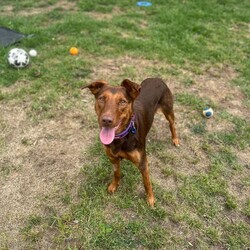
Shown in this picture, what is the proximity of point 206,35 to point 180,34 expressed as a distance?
0.68 metres

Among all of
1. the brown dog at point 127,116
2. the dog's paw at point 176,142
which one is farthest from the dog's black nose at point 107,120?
the dog's paw at point 176,142

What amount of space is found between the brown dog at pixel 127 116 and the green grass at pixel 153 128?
38 cm

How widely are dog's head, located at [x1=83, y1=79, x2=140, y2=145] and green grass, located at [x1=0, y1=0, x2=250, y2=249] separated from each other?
3.84ft

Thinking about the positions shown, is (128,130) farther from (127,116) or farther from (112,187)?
(112,187)

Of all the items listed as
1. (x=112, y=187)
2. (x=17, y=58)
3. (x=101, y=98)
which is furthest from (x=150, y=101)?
(x=17, y=58)

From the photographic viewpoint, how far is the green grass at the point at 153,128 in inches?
146

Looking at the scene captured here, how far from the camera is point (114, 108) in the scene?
→ 121 inches

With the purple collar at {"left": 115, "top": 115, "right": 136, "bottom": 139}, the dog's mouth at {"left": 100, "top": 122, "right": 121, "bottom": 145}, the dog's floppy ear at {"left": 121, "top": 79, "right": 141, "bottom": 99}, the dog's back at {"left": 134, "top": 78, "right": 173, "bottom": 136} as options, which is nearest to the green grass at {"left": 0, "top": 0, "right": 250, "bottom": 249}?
the dog's back at {"left": 134, "top": 78, "right": 173, "bottom": 136}

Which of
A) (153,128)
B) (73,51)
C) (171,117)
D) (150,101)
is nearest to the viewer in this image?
(150,101)

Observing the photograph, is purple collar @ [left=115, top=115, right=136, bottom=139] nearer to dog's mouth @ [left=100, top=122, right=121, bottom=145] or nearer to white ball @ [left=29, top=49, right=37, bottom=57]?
dog's mouth @ [left=100, top=122, right=121, bottom=145]

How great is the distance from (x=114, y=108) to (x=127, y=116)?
0.23 metres

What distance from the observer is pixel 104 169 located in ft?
14.5

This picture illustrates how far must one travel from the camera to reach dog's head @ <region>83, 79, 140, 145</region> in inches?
120

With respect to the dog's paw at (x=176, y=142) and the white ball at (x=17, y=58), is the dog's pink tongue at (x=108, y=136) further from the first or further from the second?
the white ball at (x=17, y=58)
